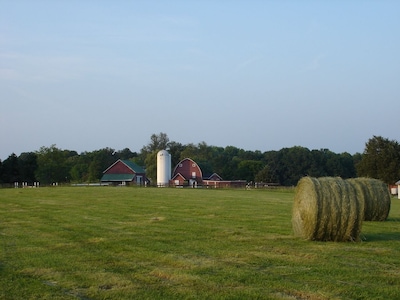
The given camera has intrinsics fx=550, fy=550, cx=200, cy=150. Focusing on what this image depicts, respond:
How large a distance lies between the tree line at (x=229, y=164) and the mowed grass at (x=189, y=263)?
5875cm

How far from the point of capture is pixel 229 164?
124 metres

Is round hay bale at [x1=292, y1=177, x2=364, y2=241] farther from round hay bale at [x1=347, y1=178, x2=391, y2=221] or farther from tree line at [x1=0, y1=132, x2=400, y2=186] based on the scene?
tree line at [x1=0, y1=132, x2=400, y2=186]

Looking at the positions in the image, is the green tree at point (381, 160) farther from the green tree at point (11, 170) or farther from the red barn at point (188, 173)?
the green tree at point (11, 170)

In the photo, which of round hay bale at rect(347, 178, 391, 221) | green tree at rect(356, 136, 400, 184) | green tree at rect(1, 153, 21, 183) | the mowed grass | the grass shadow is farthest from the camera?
green tree at rect(1, 153, 21, 183)

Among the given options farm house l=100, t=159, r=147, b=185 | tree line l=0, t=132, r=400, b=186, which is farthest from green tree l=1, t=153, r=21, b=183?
farm house l=100, t=159, r=147, b=185

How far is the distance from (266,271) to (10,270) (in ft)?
15.4

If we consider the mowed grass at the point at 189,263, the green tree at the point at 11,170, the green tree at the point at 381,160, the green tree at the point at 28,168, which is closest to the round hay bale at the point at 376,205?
the mowed grass at the point at 189,263

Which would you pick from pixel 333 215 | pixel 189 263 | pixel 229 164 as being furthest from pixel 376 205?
pixel 229 164

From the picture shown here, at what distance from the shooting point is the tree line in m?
74.8

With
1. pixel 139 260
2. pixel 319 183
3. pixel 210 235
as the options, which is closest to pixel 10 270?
pixel 139 260

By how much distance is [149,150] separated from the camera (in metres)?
131

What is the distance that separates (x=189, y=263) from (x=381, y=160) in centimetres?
6701

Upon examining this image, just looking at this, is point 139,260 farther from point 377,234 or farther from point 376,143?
point 376,143

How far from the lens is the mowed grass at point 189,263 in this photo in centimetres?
844
